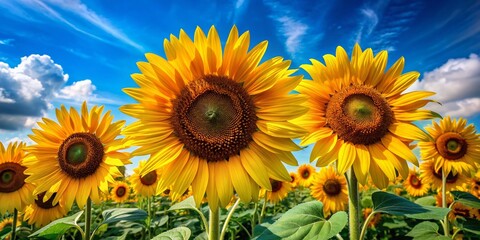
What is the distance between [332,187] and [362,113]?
504cm

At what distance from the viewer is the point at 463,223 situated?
5.37 meters

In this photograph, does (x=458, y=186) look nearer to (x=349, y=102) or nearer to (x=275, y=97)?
(x=349, y=102)

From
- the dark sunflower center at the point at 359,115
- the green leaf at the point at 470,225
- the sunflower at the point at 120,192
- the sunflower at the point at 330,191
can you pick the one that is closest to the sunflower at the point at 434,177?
the sunflower at the point at 330,191

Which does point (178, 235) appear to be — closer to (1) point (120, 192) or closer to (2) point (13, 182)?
(2) point (13, 182)

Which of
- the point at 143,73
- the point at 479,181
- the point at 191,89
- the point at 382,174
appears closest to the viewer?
the point at 143,73

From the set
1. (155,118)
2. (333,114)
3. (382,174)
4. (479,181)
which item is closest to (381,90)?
(333,114)

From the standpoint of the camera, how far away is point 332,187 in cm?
809

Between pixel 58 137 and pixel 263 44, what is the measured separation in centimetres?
334

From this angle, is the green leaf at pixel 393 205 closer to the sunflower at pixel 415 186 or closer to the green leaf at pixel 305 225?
the green leaf at pixel 305 225

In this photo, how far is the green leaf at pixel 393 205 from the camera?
9.95 feet

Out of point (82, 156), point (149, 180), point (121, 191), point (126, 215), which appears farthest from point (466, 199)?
point (121, 191)

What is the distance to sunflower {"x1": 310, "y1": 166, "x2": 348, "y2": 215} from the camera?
26.3ft

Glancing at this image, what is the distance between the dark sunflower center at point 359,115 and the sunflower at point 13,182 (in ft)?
15.7

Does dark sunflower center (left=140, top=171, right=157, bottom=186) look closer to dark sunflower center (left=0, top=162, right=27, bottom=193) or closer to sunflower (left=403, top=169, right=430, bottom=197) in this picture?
dark sunflower center (left=0, top=162, right=27, bottom=193)
